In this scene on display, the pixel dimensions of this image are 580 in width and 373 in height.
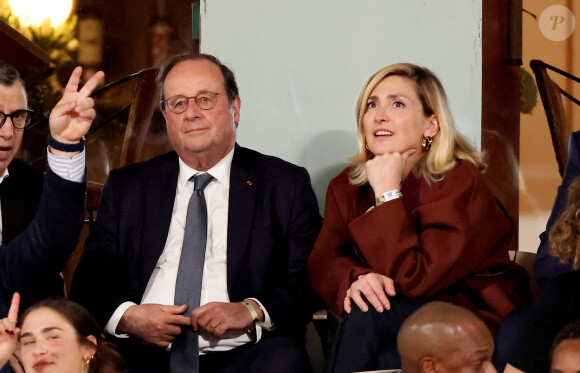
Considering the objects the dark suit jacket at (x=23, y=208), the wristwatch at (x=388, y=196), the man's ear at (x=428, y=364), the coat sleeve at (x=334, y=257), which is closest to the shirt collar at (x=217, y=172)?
the coat sleeve at (x=334, y=257)

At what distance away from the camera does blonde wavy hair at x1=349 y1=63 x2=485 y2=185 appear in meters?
2.80

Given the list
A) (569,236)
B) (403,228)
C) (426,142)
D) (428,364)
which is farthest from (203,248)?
(569,236)

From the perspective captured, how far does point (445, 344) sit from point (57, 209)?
108 centimetres

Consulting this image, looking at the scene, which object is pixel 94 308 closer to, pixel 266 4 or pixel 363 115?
pixel 363 115

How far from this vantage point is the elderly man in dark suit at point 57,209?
2469 millimetres

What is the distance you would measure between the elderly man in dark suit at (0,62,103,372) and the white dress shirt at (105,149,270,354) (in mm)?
295

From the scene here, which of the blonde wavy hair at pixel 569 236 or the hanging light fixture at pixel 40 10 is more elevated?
the hanging light fixture at pixel 40 10

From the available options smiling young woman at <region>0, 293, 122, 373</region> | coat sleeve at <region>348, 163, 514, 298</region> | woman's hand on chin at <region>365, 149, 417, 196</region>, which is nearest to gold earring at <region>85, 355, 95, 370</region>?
smiling young woman at <region>0, 293, 122, 373</region>

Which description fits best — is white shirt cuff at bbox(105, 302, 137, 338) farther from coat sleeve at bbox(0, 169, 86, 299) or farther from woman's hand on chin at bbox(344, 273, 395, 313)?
woman's hand on chin at bbox(344, 273, 395, 313)

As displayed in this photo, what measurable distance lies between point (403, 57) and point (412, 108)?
0.56 metres

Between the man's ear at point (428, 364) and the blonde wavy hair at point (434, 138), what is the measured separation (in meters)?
0.80

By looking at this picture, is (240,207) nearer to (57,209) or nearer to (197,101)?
(197,101)

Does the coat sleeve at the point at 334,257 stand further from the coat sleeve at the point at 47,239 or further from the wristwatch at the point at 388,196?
the coat sleeve at the point at 47,239

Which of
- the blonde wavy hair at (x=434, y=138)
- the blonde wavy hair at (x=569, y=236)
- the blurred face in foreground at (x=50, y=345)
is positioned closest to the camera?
the blonde wavy hair at (x=569, y=236)
